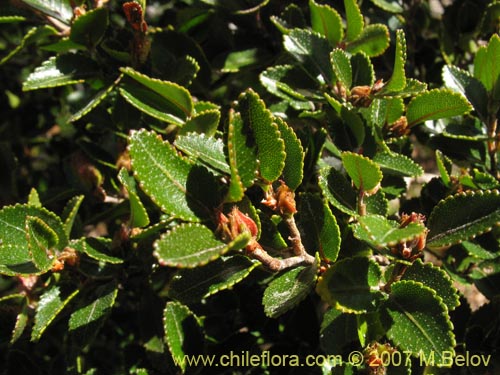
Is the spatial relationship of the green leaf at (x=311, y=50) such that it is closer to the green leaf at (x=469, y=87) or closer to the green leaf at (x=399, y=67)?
the green leaf at (x=399, y=67)

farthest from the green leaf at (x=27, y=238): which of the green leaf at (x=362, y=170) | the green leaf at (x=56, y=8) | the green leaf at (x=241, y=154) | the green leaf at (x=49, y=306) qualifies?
the green leaf at (x=362, y=170)

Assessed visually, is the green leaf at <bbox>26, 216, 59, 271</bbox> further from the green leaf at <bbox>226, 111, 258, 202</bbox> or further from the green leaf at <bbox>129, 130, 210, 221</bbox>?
the green leaf at <bbox>226, 111, 258, 202</bbox>

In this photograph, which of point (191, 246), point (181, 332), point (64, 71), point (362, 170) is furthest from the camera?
point (64, 71)

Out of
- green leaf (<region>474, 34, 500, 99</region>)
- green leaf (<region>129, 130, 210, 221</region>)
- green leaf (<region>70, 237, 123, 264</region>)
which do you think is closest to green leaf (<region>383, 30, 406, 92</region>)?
green leaf (<region>474, 34, 500, 99</region>)

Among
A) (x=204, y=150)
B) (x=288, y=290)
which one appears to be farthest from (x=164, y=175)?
(x=288, y=290)

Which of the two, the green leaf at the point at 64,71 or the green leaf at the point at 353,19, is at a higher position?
the green leaf at the point at 353,19

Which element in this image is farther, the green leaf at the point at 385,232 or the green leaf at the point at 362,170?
the green leaf at the point at 362,170

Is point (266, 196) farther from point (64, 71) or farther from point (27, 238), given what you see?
point (64, 71)
